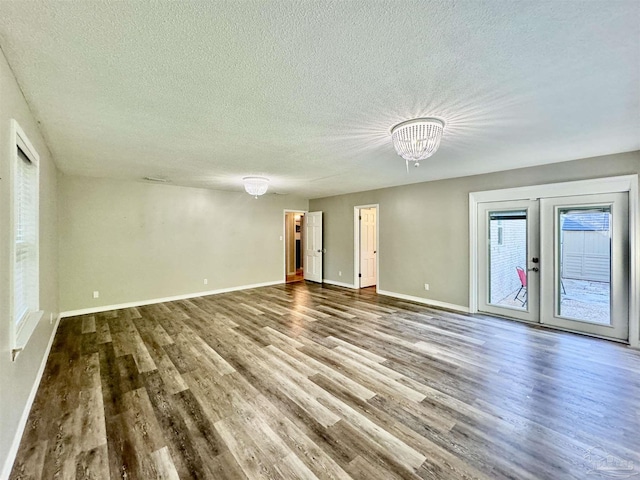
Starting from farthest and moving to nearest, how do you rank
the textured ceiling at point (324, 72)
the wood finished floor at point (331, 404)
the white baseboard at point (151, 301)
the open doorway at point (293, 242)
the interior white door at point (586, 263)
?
1. the open doorway at point (293, 242)
2. the white baseboard at point (151, 301)
3. the interior white door at point (586, 263)
4. the wood finished floor at point (331, 404)
5. the textured ceiling at point (324, 72)

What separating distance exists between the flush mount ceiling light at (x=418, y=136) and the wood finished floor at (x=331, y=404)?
2.14 metres

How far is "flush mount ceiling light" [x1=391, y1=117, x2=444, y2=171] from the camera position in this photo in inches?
89.8

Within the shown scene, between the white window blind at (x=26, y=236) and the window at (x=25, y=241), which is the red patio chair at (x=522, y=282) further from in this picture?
the white window blind at (x=26, y=236)

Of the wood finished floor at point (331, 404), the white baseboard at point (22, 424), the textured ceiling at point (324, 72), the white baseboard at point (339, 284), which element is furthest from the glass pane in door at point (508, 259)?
the white baseboard at point (22, 424)

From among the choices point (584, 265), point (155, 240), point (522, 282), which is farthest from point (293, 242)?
point (584, 265)

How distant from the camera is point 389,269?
5863mm

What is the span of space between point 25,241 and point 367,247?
5.91m

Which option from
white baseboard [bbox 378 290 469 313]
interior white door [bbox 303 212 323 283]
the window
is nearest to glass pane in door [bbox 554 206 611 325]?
white baseboard [bbox 378 290 469 313]

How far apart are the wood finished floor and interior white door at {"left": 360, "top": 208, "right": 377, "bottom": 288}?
2.94m

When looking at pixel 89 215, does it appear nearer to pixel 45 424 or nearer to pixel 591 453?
pixel 45 424

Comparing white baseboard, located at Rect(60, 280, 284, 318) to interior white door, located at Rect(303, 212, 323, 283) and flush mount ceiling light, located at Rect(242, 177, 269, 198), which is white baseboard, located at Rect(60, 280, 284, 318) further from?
flush mount ceiling light, located at Rect(242, 177, 269, 198)

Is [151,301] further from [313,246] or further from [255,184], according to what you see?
[313,246]

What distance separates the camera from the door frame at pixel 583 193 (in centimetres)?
321

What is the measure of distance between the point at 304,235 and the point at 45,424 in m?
6.48
